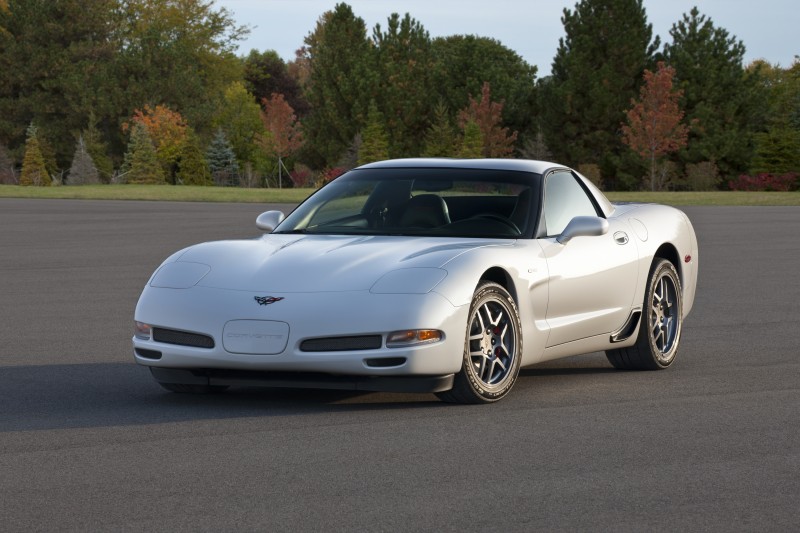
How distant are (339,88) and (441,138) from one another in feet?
27.2

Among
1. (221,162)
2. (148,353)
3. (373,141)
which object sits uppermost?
(148,353)

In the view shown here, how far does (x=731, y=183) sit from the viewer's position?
233 ft

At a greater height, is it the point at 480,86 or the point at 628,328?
the point at 628,328

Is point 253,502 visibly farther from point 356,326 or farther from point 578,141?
point 578,141

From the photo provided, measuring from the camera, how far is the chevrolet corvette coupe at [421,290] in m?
7.41

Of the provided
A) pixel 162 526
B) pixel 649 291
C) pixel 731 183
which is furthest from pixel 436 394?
pixel 731 183

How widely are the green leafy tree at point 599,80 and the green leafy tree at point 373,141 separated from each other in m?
8.82

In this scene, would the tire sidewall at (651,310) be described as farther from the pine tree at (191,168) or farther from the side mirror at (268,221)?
the pine tree at (191,168)

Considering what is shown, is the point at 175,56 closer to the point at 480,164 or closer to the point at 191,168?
the point at 191,168

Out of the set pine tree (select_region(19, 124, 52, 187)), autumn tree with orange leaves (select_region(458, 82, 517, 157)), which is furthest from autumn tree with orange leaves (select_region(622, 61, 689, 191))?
pine tree (select_region(19, 124, 52, 187))

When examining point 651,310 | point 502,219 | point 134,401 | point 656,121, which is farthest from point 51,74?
point 134,401

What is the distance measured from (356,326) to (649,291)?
9.71 feet

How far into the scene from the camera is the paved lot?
17.2ft

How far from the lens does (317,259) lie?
7875 millimetres
